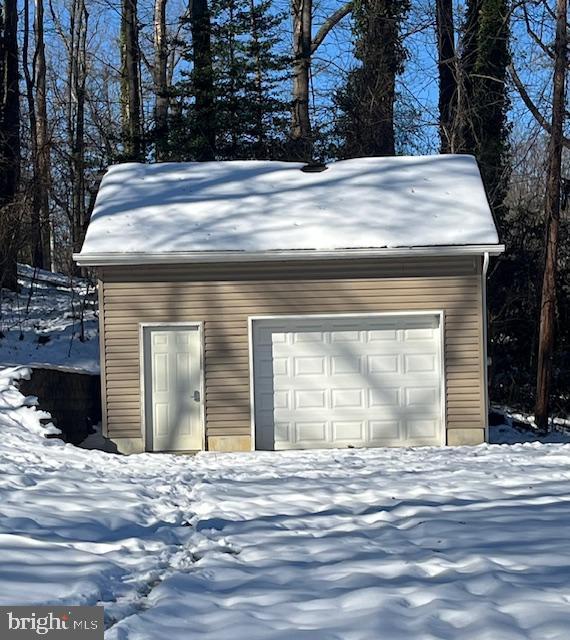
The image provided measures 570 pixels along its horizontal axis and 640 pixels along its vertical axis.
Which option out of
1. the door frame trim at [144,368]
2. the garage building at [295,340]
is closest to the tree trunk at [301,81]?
the garage building at [295,340]

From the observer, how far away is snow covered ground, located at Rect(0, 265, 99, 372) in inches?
755

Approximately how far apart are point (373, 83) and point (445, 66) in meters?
1.99

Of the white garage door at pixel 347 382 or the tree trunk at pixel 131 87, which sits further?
the tree trunk at pixel 131 87

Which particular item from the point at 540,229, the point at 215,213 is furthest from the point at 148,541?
the point at 540,229

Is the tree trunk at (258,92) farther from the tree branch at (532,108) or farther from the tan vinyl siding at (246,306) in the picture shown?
the tan vinyl siding at (246,306)

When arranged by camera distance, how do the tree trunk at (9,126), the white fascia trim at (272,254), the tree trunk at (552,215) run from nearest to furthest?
the white fascia trim at (272,254)
the tree trunk at (552,215)
the tree trunk at (9,126)

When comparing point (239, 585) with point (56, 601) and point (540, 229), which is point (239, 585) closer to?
point (56, 601)

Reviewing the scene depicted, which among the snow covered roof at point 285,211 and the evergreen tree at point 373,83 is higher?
the evergreen tree at point 373,83

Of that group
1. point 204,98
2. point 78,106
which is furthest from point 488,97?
point 78,106

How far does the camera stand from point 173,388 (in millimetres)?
13820

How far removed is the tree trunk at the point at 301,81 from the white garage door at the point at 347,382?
1142 centimetres

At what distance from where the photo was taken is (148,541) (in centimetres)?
659

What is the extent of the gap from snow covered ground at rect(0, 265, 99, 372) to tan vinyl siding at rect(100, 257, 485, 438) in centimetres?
462

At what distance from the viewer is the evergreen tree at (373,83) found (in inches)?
964
